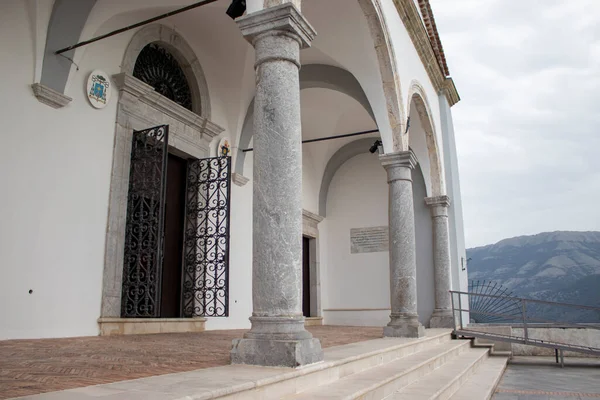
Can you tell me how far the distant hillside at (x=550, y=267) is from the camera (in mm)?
28584

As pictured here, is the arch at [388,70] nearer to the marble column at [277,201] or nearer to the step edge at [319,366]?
the marble column at [277,201]

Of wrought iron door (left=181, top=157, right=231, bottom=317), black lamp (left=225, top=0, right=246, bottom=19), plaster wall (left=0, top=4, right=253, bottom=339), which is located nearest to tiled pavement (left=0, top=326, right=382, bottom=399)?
plaster wall (left=0, top=4, right=253, bottom=339)

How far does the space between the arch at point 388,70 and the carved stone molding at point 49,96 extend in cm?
387

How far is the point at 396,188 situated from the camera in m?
7.31

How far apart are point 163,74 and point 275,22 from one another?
4738mm

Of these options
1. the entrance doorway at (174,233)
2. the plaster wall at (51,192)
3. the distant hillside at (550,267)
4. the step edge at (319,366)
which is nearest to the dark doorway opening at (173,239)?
the entrance doorway at (174,233)

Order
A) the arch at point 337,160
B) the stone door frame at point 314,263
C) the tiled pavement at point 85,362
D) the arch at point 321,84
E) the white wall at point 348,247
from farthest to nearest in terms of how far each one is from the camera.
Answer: the arch at point 337,160 < the white wall at point 348,247 < the stone door frame at point 314,263 < the arch at point 321,84 < the tiled pavement at point 85,362

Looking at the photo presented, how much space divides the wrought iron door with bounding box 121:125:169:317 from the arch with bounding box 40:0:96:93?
1380mm

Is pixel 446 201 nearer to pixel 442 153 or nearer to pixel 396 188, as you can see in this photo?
pixel 442 153

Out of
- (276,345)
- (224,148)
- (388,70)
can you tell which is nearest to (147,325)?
(224,148)

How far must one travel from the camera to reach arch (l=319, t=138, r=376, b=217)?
44.3ft

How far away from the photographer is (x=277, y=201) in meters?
3.56

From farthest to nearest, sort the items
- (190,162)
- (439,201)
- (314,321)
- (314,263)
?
(314,263) < (314,321) < (439,201) < (190,162)

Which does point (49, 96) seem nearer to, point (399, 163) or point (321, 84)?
point (399, 163)
